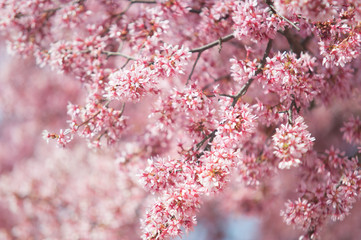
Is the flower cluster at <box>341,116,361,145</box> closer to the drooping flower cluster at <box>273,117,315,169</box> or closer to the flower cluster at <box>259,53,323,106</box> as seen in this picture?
the flower cluster at <box>259,53,323,106</box>

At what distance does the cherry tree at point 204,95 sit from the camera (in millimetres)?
1970

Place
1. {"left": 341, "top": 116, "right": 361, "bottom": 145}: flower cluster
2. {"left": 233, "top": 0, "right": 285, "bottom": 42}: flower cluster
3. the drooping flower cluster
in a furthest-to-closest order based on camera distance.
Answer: {"left": 341, "top": 116, "right": 361, "bottom": 145}: flower cluster → {"left": 233, "top": 0, "right": 285, "bottom": 42}: flower cluster → the drooping flower cluster

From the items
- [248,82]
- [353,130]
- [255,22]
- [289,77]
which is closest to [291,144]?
[289,77]

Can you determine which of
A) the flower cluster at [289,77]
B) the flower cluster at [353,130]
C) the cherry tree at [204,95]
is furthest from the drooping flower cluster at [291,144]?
the flower cluster at [353,130]

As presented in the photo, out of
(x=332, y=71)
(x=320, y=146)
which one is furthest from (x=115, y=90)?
(x=320, y=146)

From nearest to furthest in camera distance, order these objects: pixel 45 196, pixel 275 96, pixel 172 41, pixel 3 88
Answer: pixel 275 96 → pixel 172 41 → pixel 45 196 → pixel 3 88

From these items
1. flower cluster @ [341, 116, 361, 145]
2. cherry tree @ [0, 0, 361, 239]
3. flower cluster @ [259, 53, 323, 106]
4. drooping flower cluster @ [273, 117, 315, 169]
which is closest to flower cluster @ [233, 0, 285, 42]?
cherry tree @ [0, 0, 361, 239]

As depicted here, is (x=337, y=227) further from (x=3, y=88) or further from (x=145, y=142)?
(x=3, y=88)

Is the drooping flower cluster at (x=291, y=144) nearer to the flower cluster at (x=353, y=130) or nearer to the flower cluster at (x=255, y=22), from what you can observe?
the flower cluster at (x=255, y=22)

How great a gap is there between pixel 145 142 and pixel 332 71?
1.72 metres

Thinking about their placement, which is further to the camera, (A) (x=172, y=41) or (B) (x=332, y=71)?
(A) (x=172, y=41)

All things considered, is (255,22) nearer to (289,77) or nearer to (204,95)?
(289,77)

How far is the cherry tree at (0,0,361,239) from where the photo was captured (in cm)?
197

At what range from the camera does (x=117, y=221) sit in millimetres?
4219
